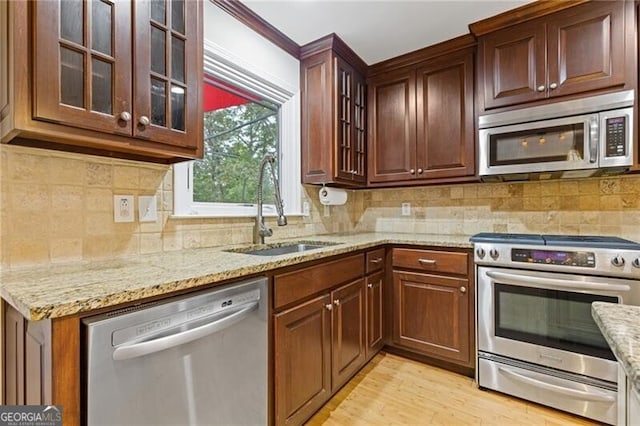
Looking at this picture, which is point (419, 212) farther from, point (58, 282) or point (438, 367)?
point (58, 282)

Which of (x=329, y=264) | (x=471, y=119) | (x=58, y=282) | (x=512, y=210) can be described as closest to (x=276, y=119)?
(x=329, y=264)

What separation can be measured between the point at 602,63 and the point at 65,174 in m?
2.80

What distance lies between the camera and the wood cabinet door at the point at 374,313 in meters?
2.16

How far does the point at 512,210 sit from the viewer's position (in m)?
2.49

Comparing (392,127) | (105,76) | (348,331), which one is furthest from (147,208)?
(392,127)

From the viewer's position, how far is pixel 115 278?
1.04 meters

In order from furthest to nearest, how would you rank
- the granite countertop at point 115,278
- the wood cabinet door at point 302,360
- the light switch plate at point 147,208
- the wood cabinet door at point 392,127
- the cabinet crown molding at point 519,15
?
the wood cabinet door at point 392,127, the cabinet crown molding at point 519,15, the light switch plate at point 147,208, the wood cabinet door at point 302,360, the granite countertop at point 115,278

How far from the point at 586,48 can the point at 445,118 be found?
34.0 inches

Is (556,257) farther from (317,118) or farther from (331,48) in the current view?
(331,48)

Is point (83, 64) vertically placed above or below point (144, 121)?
above

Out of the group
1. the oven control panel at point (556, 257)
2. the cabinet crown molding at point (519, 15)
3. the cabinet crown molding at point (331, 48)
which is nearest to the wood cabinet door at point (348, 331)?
the oven control panel at point (556, 257)

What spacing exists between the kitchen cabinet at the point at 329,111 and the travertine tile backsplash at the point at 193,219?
0.29 metres

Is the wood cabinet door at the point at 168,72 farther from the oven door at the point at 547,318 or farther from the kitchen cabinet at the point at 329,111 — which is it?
the oven door at the point at 547,318

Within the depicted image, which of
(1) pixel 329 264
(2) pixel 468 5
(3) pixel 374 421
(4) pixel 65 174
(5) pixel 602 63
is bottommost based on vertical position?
(3) pixel 374 421
